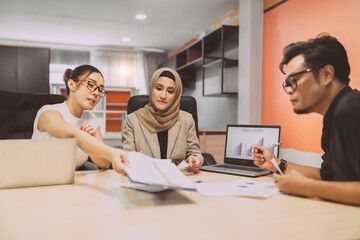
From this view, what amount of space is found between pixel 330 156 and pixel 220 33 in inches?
121

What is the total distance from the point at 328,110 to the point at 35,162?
1033 mm

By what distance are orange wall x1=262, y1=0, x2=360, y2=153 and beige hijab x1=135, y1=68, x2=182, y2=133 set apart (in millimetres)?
1442

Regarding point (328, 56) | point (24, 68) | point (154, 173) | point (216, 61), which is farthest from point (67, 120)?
point (24, 68)

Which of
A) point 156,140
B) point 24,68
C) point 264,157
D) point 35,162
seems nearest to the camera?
point 35,162

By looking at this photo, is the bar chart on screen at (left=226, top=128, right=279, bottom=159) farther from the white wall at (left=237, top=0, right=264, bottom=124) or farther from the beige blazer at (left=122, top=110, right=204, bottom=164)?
the white wall at (left=237, top=0, right=264, bottom=124)

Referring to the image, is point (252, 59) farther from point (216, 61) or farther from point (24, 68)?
point (24, 68)

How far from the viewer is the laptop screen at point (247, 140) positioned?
6.05ft

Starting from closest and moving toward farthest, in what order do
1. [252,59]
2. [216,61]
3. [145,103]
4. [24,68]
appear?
[145,103]
[252,59]
[216,61]
[24,68]

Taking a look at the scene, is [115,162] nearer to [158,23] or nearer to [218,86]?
[218,86]

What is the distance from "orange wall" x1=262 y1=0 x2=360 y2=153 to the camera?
226 centimetres

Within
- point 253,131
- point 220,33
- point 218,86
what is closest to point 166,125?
point 253,131

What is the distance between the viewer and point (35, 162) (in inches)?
36.7

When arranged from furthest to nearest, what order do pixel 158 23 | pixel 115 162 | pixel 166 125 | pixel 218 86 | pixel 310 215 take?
pixel 158 23, pixel 218 86, pixel 166 125, pixel 115 162, pixel 310 215

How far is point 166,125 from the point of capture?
1.92 meters
